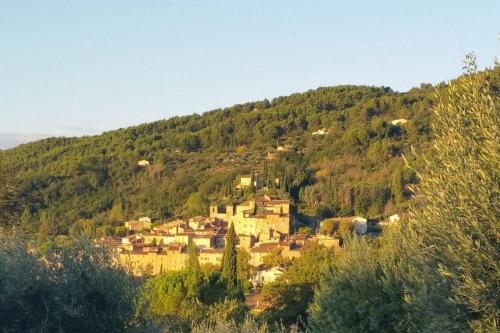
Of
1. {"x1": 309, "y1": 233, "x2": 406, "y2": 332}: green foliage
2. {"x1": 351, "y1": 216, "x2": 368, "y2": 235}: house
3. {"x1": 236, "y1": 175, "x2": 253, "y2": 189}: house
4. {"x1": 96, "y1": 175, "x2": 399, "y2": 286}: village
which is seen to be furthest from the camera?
{"x1": 236, "y1": 175, "x2": 253, "y2": 189}: house

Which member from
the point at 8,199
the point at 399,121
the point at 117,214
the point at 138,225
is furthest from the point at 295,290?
the point at 399,121

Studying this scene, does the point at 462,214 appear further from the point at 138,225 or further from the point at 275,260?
the point at 138,225

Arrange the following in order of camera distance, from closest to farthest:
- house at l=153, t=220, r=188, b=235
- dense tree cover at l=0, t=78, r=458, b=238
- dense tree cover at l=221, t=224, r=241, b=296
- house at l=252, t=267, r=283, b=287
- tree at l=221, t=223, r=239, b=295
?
dense tree cover at l=221, t=224, r=241, b=296
tree at l=221, t=223, r=239, b=295
house at l=252, t=267, r=283, b=287
house at l=153, t=220, r=188, b=235
dense tree cover at l=0, t=78, r=458, b=238

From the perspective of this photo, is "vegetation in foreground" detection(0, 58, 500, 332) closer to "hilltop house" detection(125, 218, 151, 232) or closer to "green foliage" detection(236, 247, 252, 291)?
"green foliage" detection(236, 247, 252, 291)

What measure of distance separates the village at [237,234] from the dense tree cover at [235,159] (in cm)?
397

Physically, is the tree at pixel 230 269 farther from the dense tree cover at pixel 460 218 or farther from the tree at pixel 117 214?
the tree at pixel 117 214

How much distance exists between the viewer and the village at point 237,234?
4937 cm

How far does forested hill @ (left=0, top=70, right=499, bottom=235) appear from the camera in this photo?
2830 inches

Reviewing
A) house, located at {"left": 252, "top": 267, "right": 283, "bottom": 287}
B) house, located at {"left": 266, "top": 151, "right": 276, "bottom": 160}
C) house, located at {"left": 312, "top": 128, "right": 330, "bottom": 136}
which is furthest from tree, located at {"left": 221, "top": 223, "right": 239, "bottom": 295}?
house, located at {"left": 312, "top": 128, "right": 330, "bottom": 136}

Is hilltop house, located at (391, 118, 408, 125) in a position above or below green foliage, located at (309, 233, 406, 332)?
above

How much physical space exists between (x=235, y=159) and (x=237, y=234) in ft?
116

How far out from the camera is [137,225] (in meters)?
71.6

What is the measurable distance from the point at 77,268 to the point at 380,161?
73223 mm

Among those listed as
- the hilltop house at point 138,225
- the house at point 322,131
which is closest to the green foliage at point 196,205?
the hilltop house at point 138,225
